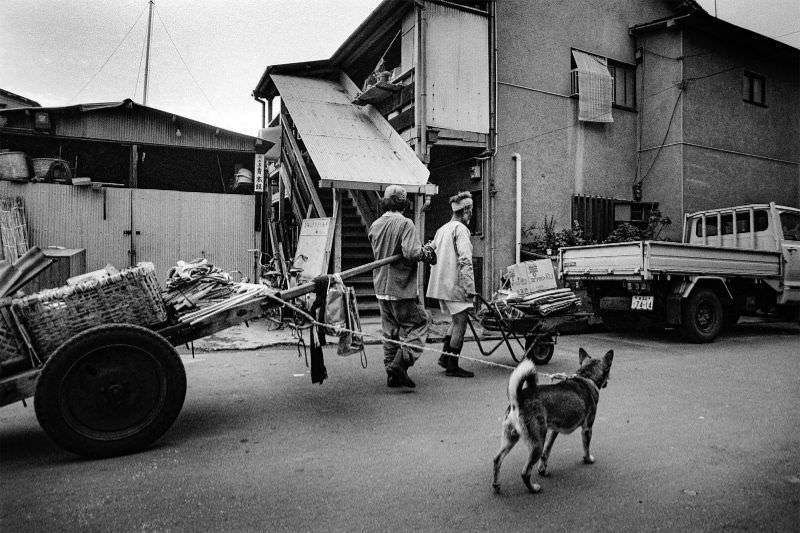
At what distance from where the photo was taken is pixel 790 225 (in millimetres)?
9570

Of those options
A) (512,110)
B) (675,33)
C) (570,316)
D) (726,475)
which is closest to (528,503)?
(726,475)

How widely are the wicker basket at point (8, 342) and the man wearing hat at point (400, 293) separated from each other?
9.70ft

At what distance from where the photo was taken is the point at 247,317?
397 centimetres

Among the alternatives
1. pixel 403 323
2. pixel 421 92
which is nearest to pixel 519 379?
pixel 403 323

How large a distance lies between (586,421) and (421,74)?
9162 millimetres

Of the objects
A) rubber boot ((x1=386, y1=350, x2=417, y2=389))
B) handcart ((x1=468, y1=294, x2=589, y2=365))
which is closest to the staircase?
handcart ((x1=468, y1=294, x2=589, y2=365))

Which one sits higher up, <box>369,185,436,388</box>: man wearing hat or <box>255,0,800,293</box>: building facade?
<box>255,0,800,293</box>: building facade

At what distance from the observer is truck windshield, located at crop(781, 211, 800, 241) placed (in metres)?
9.45

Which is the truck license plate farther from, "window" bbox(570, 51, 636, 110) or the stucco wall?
"window" bbox(570, 51, 636, 110)

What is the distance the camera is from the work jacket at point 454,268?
5.70m

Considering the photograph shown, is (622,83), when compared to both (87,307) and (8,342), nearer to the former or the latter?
(87,307)

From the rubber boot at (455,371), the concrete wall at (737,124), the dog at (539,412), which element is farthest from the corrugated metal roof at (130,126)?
the concrete wall at (737,124)

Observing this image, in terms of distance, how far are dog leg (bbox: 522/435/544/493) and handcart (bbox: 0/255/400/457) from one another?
2290mm

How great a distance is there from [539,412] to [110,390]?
8.91ft
